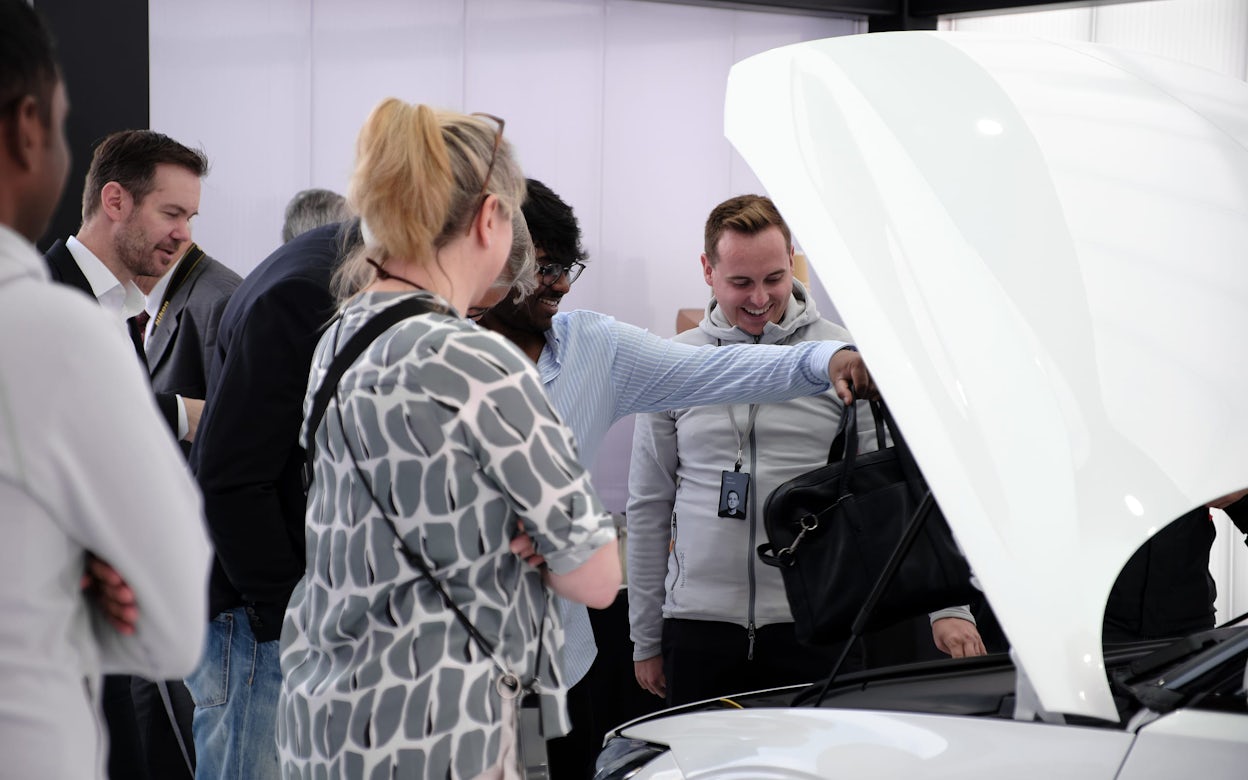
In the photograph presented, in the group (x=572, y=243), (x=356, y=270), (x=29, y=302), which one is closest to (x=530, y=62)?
(x=572, y=243)

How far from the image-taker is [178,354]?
12.5ft

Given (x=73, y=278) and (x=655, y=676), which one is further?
(x=655, y=676)

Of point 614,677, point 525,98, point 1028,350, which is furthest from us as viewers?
point 525,98

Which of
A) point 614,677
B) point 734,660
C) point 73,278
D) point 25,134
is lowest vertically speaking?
point 614,677

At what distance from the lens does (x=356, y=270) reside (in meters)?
1.88

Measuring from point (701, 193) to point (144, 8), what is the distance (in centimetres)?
251

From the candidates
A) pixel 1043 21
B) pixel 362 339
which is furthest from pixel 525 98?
pixel 362 339

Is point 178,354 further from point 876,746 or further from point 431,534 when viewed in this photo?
point 876,746

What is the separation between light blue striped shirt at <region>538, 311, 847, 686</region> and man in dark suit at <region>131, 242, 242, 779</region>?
54.1 inches

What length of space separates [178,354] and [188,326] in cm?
10

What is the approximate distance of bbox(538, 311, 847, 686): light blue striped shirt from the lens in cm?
254

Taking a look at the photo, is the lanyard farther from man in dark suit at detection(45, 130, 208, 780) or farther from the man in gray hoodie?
man in dark suit at detection(45, 130, 208, 780)

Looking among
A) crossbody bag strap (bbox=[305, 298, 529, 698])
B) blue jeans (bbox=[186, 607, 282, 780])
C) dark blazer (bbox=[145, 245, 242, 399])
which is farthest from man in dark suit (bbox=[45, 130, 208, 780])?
crossbody bag strap (bbox=[305, 298, 529, 698])

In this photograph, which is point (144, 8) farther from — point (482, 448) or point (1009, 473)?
point (1009, 473)
